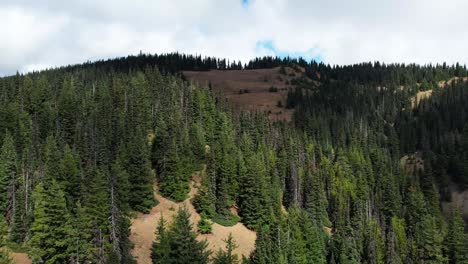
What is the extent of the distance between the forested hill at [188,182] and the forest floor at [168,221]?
1.66 meters

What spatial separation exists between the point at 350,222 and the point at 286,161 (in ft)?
80.4

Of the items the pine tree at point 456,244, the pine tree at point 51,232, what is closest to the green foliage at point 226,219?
the pine tree at point 51,232

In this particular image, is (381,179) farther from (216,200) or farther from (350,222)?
(216,200)

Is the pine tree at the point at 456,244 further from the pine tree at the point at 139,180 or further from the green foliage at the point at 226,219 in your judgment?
the pine tree at the point at 139,180

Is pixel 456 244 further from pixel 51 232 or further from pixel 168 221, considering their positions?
pixel 51 232

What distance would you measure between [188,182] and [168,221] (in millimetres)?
14281

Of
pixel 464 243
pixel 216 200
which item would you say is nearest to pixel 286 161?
pixel 216 200

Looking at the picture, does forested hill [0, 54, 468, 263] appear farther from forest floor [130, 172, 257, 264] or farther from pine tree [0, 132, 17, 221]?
forest floor [130, 172, 257, 264]

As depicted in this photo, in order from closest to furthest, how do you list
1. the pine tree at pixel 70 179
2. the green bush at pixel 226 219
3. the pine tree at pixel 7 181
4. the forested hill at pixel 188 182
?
1. the forested hill at pixel 188 182
2. the pine tree at pixel 70 179
3. the pine tree at pixel 7 181
4. the green bush at pixel 226 219

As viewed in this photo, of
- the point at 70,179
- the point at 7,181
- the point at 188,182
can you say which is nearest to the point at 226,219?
the point at 188,182

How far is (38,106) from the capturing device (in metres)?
116

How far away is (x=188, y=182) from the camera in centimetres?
9419

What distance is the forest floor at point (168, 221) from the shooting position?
2779 inches

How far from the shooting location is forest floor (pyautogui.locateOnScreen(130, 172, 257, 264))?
7057 centimetres
